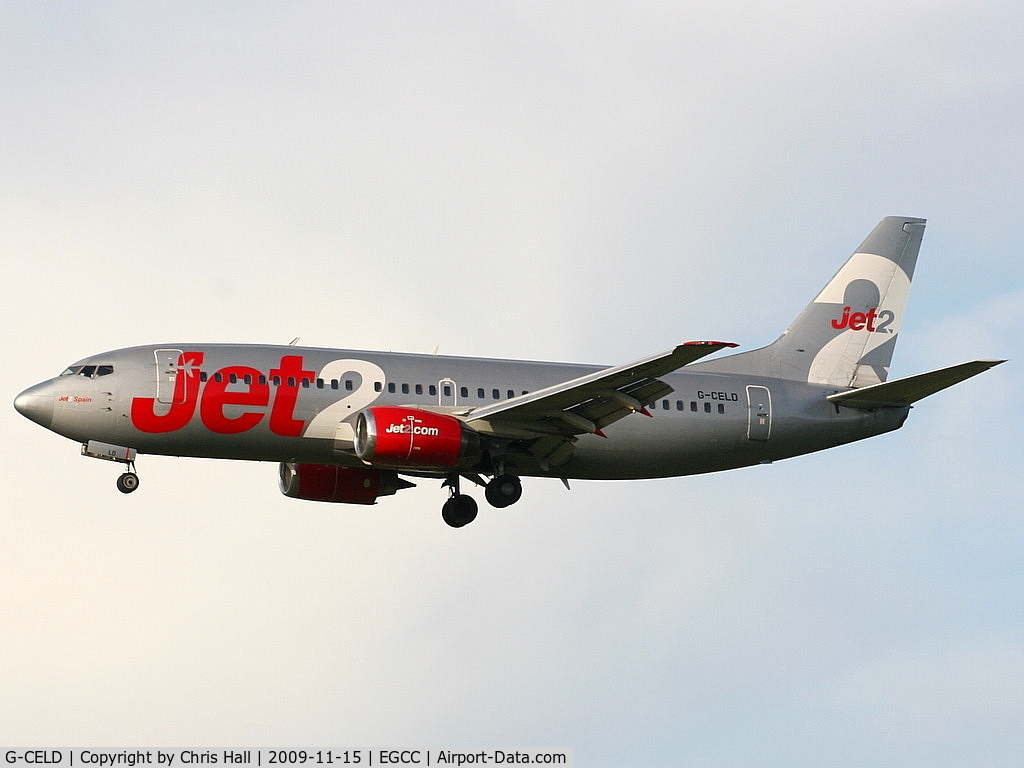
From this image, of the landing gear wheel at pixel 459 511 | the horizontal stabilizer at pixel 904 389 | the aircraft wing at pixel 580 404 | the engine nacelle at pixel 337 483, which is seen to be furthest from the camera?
the engine nacelle at pixel 337 483

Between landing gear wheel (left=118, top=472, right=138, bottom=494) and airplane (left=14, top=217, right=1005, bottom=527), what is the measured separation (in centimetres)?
4

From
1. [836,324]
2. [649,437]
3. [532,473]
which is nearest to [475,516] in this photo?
[532,473]

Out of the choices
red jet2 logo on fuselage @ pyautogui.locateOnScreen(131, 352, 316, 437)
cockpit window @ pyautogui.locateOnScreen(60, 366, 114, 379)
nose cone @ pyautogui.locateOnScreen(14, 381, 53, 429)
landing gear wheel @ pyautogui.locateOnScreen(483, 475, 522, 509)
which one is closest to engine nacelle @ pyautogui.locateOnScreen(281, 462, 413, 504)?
landing gear wheel @ pyautogui.locateOnScreen(483, 475, 522, 509)

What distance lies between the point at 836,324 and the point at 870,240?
3.34 meters

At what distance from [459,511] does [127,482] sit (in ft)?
29.1

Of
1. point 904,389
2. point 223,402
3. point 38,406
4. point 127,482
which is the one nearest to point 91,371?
point 38,406

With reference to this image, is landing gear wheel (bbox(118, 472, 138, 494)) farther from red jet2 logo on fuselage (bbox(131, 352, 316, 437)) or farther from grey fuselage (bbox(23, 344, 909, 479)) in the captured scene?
red jet2 logo on fuselage (bbox(131, 352, 316, 437))

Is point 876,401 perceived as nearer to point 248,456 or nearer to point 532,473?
point 532,473

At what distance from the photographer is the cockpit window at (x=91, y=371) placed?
40.9m

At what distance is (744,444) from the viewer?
148 ft

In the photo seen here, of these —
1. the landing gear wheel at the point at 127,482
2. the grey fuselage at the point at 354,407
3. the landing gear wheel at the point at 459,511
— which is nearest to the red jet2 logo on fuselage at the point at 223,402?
the grey fuselage at the point at 354,407

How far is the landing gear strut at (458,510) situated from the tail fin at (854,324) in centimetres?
769

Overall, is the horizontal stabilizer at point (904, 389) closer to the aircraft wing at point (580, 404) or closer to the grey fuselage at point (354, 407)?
the grey fuselage at point (354, 407)

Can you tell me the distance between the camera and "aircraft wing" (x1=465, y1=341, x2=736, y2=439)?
3938 centimetres
